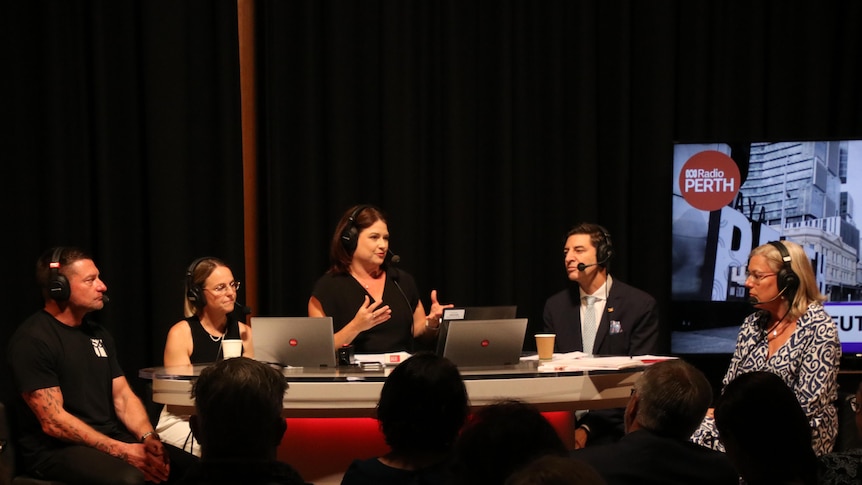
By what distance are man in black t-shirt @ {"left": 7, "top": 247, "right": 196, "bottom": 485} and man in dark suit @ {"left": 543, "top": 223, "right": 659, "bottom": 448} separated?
1.94 meters

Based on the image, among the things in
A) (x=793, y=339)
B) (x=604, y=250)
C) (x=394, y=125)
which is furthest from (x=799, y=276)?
(x=394, y=125)

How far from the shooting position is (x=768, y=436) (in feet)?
7.06

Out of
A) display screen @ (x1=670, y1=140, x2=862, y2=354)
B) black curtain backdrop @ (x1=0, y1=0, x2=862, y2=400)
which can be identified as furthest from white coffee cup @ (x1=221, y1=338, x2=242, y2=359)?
display screen @ (x1=670, y1=140, x2=862, y2=354)

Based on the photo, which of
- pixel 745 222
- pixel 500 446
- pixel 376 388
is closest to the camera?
pixel 500 446

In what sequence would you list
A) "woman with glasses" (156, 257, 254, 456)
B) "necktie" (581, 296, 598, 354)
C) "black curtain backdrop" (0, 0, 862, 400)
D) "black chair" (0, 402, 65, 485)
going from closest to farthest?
"black chair" (0, 402, 65, 485), "woman with glasses" (156, 257, 254, 456), "necktie" (581, 296, 598, 354), "black curtain backdrop" (0, 0, 862, 400)

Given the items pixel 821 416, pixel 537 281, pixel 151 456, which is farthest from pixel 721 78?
pixel 151 456

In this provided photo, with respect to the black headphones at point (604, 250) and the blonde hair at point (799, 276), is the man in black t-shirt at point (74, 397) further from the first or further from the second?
the blonde hair at point (799, 276)

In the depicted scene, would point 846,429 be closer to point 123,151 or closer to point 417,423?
point 417,423

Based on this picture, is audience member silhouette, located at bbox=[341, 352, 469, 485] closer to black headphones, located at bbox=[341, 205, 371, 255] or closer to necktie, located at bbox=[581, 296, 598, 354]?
black headphones, located at bbox=[341, 205, 371, 255]

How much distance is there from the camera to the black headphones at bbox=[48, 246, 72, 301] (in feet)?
12.3

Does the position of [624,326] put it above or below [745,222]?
below

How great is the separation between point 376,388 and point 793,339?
184 centimetres

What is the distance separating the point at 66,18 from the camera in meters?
4.99

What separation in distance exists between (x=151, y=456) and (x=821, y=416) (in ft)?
8.88
